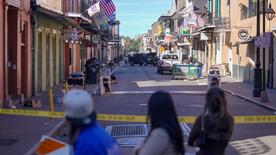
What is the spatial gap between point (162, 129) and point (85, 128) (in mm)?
722

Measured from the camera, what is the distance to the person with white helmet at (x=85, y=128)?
432cm

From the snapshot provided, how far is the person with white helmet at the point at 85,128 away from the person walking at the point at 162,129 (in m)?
0.49

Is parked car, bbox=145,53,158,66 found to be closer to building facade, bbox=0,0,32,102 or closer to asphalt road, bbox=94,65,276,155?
asphalt road, bbox=94,65,276,155

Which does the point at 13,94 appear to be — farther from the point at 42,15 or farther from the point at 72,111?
the point at 72,111

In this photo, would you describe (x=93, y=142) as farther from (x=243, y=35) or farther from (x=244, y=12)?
(x=244, y=12)

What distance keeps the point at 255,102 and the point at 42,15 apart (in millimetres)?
11201

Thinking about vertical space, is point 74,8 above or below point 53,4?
above

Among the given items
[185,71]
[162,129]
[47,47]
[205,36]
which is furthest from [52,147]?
[205,36]

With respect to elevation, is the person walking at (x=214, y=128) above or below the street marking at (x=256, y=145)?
above

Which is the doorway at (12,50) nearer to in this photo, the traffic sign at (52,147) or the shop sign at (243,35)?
the traffic sign at (52,147)

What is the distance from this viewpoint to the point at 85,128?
4.38 metres

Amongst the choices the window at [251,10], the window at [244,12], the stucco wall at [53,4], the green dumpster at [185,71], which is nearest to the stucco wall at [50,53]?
the stucco wall at [53,4]

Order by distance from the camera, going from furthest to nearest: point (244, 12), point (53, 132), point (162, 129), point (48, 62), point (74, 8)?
point (74, 8)
point (244, 12)
point (48, 62)
point (53, 132)
point (162, 129)

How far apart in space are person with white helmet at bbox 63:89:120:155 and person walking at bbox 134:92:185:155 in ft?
1.61
